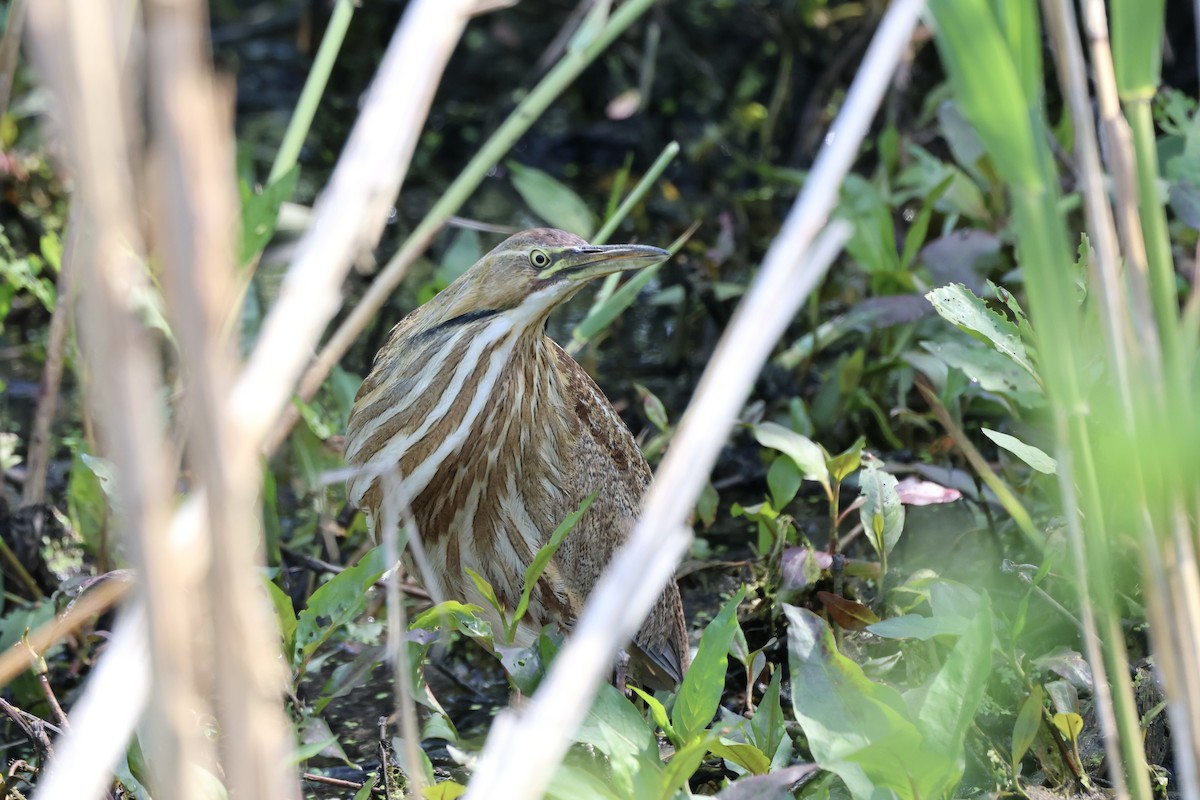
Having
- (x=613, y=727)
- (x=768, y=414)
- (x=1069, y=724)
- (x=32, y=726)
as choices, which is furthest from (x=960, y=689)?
(x=768, y=414)

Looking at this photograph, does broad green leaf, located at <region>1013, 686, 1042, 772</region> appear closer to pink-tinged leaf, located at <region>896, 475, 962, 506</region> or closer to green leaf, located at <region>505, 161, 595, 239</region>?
pink-tinged leaf, located at <region>896, 475, 962, 506</region>

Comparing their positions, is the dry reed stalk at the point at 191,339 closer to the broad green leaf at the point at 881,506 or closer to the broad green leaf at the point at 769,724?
the broad green leaf at the point at 769,724

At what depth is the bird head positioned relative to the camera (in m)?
2.14

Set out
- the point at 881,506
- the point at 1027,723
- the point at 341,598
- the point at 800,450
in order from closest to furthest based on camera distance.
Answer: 1. the point at 1027,723
2. the point at 341,598
3. the point at 881,506
4. the point at 800,450

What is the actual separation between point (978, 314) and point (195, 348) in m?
1.44

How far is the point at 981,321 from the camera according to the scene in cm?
201

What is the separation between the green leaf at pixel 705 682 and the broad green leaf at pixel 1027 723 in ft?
1.29

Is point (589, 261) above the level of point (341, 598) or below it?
above

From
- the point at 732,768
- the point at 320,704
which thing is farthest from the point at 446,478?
the point at 732,768

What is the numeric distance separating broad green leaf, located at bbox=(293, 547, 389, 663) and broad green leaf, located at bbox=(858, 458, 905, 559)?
758 mm

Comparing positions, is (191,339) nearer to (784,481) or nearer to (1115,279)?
(1115,279)

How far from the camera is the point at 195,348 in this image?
31.1 inches

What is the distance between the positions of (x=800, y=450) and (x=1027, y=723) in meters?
0.73

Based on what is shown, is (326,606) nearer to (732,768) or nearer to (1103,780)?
(732,768)
